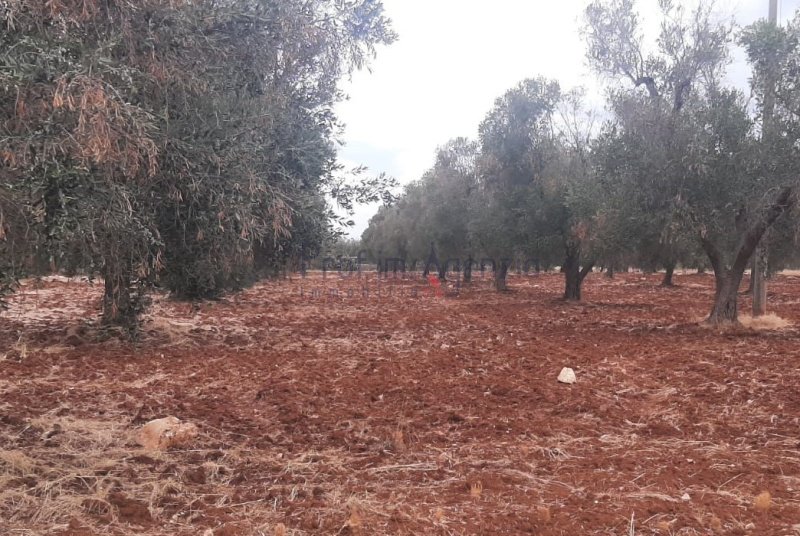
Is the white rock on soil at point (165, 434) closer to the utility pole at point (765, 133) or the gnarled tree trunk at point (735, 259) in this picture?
the gnarled tree trunk at point (735, 259)

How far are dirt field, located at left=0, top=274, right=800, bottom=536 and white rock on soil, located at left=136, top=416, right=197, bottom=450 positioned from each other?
5.7 inches

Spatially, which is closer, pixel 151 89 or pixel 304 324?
pixel 151 89

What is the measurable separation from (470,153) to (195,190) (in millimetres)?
32038

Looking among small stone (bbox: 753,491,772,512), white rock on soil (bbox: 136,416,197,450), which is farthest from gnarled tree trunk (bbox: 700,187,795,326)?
white rock on soil (bbox: 136,416,197,450)

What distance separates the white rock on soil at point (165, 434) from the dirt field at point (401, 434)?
15cm

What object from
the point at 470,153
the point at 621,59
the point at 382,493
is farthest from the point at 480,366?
the point at 470,153

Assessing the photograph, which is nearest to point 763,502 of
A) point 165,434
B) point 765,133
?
point 165,434

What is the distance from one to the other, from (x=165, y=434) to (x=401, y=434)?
2.55m

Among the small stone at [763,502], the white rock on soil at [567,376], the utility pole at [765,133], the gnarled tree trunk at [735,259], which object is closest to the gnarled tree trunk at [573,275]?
the utility pole at [765,133]

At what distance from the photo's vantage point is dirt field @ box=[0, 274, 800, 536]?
4406 millimetres

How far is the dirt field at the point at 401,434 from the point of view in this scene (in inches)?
173

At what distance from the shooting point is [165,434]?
6344mm

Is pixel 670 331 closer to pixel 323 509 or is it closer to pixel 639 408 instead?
pixel 639 408

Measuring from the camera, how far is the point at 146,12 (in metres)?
4.54
